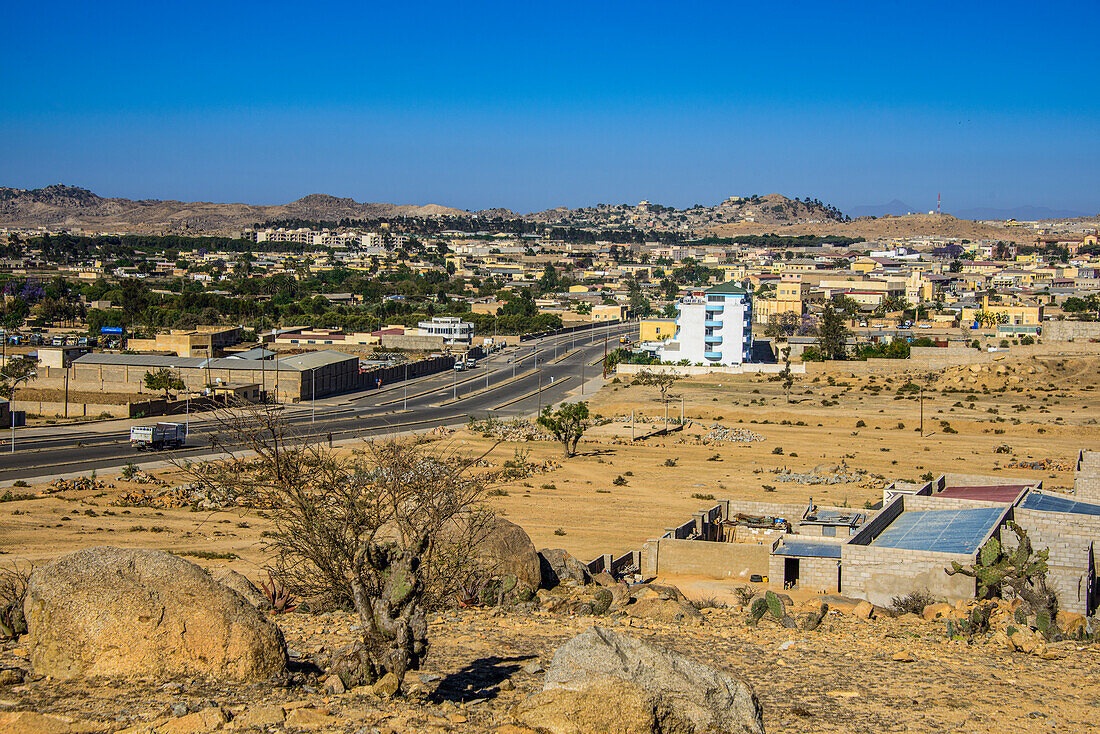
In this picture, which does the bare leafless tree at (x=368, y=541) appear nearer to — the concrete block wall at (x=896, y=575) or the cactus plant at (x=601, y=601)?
the cactus plant at (x=601, y=601)

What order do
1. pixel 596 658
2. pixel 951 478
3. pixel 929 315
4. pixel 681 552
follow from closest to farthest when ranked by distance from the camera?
pixel 596 658 → pixel 681 552 → pixel 951 478 → pixel 929 315

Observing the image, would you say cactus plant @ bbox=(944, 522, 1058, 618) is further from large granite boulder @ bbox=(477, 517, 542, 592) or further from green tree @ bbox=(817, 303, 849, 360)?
green tree @ bbox=(817, 303, 849, 360)

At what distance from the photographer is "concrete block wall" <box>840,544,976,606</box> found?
61.4 feet

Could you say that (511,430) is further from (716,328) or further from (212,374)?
(716,328)

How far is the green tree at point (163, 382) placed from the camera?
61.0 m

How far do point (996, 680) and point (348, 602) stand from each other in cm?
898

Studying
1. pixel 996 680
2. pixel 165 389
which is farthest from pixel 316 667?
pixel 165 389

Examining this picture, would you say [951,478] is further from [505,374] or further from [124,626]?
[505,374]

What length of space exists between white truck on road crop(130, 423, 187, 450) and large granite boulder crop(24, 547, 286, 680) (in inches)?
1392

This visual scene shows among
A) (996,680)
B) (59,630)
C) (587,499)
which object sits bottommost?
(587,499)

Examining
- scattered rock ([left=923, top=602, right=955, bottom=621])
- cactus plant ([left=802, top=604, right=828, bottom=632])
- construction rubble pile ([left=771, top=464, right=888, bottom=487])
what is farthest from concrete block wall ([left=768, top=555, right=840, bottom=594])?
construction rubble pile ([left=771, top=464, right=888, bottom=487])

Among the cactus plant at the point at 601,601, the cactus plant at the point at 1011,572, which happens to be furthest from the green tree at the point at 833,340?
the cactus plant at the point at 601,601

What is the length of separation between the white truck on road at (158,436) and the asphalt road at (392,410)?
462 millimetres

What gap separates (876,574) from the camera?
19.5 meters
